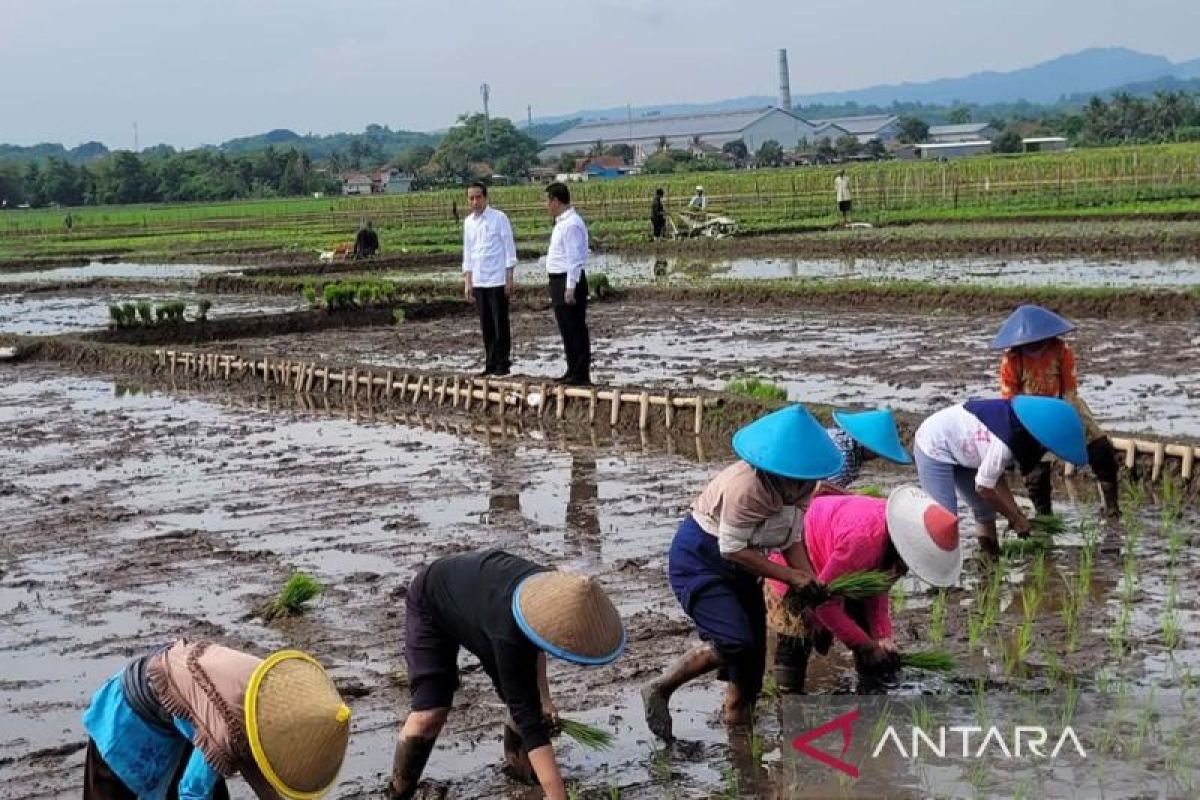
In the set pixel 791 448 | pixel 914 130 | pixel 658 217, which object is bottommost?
pixel 658 217

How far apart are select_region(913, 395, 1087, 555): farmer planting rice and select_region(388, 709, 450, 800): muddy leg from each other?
101 inches

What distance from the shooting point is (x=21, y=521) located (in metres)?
8.76

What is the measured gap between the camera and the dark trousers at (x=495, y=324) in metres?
12.2

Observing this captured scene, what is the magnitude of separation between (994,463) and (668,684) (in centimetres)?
189

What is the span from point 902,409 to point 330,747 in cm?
726

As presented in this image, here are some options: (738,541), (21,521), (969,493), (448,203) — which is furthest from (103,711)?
(448,203)

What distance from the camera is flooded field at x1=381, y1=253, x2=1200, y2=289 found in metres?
17.9

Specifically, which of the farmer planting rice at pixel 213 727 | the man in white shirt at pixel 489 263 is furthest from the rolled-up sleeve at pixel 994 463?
the man in white shirt at pixel 489 263

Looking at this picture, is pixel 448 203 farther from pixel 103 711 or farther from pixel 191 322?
pixel 103 711

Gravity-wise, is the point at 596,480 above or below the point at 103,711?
below

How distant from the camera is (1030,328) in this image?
693cm

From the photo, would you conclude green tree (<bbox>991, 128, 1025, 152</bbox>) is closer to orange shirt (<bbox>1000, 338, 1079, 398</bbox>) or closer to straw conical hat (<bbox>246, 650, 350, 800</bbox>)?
orange shirt (<bbox>1000, 338, 1079, 398</bbox>)

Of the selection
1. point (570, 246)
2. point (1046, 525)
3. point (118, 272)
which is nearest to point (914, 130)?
point (118, 272)

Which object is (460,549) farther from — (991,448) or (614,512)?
(991,448)
